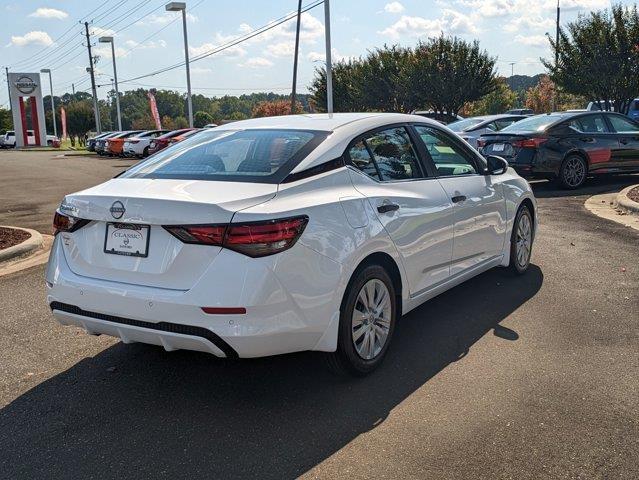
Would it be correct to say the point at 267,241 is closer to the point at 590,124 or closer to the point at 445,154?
the point at 445,154

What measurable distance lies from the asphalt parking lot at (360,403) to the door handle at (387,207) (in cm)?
101

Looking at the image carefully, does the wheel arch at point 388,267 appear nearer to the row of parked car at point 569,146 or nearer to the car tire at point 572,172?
the row of parked car at point 569,146

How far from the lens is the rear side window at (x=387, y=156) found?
4.23 m

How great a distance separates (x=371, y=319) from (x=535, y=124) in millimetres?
9836

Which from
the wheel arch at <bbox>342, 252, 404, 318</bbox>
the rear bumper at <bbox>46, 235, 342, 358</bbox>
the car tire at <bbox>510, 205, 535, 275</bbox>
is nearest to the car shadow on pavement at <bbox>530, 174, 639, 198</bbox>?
the car tire at <bbox>510, 205, 535, 275</bbox>

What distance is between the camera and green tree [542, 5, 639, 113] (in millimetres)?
21375

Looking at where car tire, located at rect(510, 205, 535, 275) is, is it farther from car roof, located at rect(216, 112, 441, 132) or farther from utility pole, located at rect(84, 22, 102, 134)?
utility pole, located at rect(84, 22, 102, 134)

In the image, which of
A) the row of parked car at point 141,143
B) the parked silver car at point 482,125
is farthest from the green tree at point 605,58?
the row of parked car at point 141,143

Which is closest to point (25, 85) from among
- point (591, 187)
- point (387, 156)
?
point (591, 187)

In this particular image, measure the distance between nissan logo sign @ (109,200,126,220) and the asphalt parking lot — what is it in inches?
43.3

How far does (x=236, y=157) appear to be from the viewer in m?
4.15

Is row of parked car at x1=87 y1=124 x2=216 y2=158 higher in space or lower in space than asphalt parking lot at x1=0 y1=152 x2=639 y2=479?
higher

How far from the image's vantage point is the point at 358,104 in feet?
137

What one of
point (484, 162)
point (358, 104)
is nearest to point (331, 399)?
point (484, 162)
